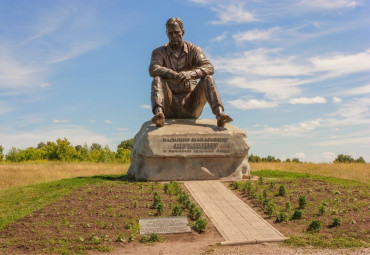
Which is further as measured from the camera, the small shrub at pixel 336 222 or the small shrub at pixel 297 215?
the small shrub at pixel 297 215

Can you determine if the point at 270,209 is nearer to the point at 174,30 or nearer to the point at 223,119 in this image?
the point at 223,119

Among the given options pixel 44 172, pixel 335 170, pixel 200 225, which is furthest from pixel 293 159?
pixel 200 225

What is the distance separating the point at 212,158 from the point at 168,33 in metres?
3.87

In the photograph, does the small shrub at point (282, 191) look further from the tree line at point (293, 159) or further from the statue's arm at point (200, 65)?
the tree line at point (293, 159)

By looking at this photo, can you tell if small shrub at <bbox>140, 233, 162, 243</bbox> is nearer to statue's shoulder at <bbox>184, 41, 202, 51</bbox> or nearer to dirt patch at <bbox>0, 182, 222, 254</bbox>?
dirt patch at <bbox>0, 182, 222, 254</bbox>

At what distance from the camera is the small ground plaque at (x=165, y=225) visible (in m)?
7.47

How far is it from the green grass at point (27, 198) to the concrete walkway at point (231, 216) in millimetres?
3120

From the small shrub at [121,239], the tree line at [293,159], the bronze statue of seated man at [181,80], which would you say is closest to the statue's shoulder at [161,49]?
the bronze statue of seated man at [181,80]

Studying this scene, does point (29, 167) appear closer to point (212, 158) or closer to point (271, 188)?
point (212, 158)

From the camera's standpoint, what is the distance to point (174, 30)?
1235cm

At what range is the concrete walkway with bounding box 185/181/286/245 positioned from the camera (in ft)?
24.1

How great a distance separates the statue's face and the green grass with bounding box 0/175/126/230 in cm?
452

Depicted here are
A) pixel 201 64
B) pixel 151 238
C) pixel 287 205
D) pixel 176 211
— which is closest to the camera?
pixel 151 238

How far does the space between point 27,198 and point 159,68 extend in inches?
192
